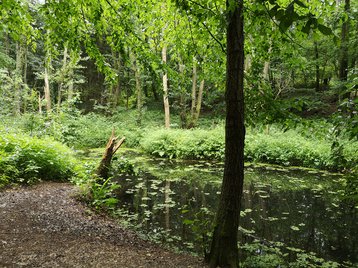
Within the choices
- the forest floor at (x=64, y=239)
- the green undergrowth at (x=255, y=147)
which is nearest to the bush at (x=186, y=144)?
the green undergrowth at (x=255, y=147)

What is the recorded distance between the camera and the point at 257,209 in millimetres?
7145

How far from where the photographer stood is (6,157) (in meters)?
6.80

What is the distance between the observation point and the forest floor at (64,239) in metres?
3.55

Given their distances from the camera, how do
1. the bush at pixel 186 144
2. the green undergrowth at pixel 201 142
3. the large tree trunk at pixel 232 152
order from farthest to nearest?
the bush at pixel 186 144 → the green undergrowth at pixel 201 142 → the large tree trunk at pixel 232 152

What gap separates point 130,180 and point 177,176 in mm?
1793

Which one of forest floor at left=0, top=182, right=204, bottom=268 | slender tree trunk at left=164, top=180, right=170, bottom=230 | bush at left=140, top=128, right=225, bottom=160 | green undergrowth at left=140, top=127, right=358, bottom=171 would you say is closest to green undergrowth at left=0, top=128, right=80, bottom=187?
forest floor at left=0, top=182, right=204, bottom=268

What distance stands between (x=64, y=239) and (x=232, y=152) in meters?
2.74

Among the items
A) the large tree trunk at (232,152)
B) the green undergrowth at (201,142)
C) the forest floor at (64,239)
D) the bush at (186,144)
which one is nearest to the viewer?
the large tree trunk at (232,152)

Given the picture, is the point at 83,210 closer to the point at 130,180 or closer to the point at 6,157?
the point at 6,157

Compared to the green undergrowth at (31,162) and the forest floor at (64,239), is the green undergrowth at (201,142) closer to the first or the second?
the green undergrowth at (31,162)

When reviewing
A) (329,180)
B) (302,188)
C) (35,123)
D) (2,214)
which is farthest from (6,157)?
(329,180)

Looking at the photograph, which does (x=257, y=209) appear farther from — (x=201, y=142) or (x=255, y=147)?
(x=201, y=142)

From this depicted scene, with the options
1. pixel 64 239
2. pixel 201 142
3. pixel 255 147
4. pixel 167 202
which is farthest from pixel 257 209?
pixel 201 142

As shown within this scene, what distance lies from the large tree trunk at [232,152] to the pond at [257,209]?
1.46ft
